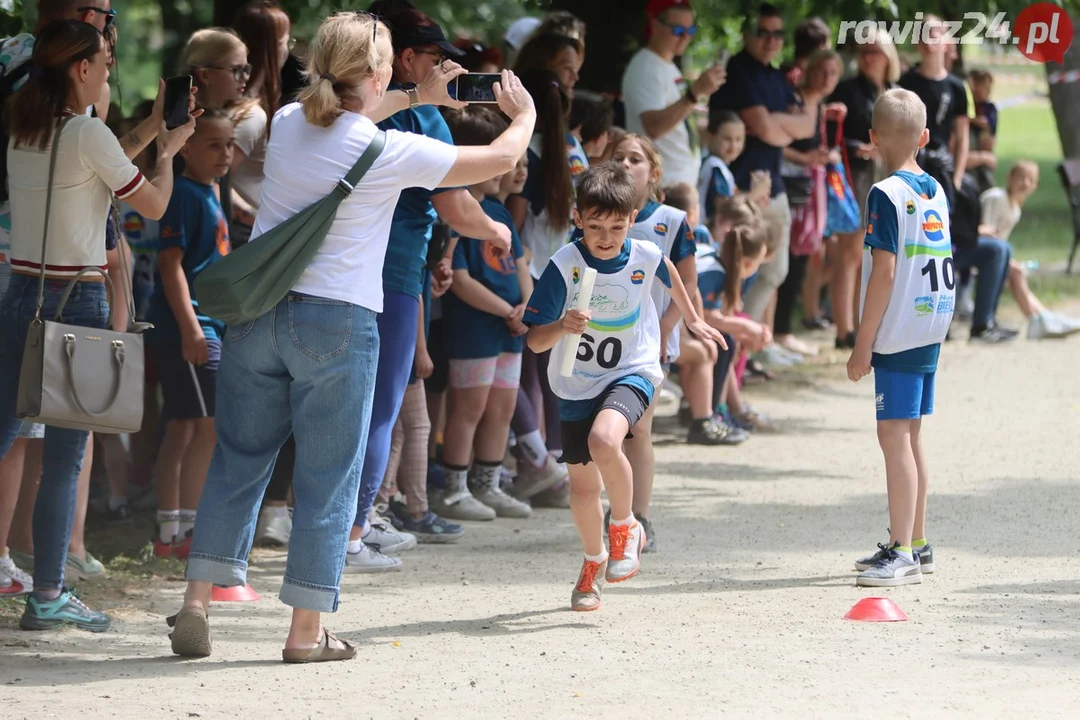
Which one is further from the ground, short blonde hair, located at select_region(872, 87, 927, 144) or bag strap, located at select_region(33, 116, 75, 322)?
short blonde hair, located at select_region(872, 87, 927, 144)

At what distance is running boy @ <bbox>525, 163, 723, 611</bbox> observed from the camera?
5535mm

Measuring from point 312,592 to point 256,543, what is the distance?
81.7 inches

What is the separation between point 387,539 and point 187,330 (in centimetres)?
125

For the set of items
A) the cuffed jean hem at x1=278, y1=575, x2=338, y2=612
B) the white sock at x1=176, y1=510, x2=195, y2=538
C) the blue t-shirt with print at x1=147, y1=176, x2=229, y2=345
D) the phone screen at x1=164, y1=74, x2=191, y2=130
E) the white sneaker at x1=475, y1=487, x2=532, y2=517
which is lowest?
the white sock at x1=176, y1=510, x2=195, y2=538

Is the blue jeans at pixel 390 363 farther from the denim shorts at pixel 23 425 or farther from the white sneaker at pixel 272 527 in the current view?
the denim shorts at pixel 23 425

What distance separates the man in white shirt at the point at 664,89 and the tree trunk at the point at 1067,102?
8.45 metres

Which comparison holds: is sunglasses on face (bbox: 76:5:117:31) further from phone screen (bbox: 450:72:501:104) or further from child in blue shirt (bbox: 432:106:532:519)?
child in blue shirt (bbox: 432:106:532:519)

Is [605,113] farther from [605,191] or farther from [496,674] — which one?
[496,674]

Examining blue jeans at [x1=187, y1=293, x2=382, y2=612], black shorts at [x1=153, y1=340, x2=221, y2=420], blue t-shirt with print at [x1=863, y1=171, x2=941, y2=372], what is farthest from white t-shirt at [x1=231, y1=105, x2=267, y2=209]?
blue t-shirt with print at [x1=863, y1=171, x2=941, y2=372]

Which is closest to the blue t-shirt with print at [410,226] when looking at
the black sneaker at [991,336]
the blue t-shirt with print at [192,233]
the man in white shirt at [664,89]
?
the blue t-shirt with print at [192,233]

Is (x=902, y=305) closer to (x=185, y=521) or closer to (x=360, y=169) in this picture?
(x=360, y=169)

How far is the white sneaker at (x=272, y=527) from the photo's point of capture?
671 cm

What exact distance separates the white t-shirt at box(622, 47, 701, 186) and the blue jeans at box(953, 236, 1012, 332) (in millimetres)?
3727

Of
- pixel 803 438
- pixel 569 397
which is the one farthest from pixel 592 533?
pixel 803 438
